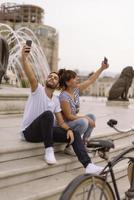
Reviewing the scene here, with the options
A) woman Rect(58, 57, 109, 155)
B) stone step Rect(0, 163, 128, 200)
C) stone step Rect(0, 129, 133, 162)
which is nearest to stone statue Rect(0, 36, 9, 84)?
woman Rect(58, 57, 109, 155)

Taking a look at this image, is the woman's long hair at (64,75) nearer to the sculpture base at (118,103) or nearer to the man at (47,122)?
the man at (47,122)

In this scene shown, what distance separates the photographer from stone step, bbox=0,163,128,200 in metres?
4.40

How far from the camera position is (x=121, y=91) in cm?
1909

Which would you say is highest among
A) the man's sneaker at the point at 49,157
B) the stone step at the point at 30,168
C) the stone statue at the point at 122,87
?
the man's sneaker at the point at 49,157

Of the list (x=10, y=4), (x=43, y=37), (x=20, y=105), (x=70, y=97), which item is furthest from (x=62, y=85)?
(x=10, y=4)

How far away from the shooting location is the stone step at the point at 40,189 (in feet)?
14.4

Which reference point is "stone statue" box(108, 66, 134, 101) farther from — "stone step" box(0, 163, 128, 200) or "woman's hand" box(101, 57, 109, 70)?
"stone step" box(0, 163, 128, 200)

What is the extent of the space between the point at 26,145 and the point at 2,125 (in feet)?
6.77

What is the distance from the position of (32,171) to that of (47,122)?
598mm

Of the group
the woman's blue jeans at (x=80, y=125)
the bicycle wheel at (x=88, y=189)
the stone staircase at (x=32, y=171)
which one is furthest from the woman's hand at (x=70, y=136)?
the bicycle wheel at (x=88, y=189)

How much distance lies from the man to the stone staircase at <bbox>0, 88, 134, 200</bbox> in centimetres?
16

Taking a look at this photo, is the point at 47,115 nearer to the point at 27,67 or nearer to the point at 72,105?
the point at 27,67

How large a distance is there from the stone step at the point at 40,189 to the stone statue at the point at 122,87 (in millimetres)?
13936

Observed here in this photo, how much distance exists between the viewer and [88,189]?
3527 mm
